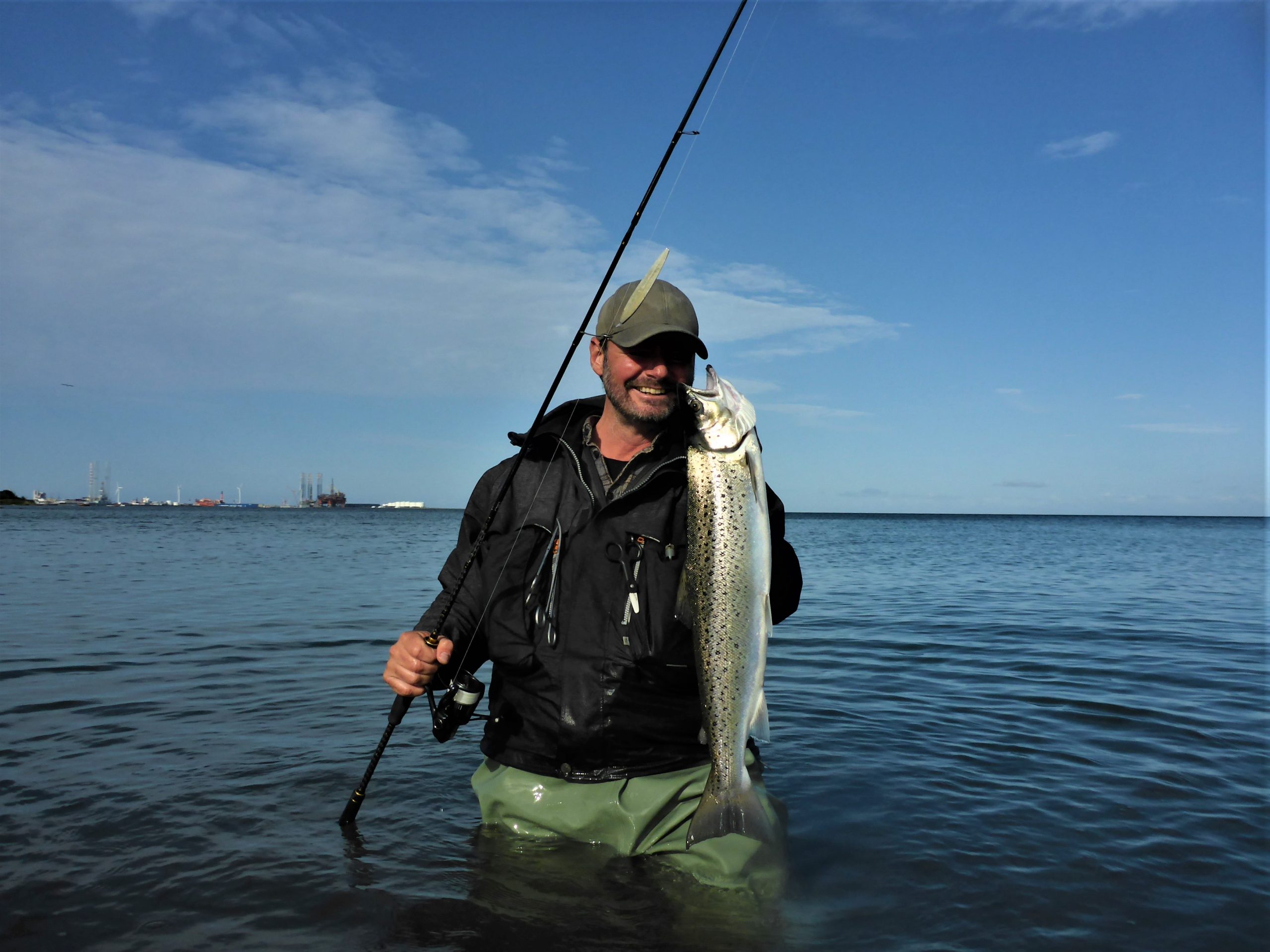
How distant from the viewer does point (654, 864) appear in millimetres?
4219

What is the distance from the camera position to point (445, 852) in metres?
4.79

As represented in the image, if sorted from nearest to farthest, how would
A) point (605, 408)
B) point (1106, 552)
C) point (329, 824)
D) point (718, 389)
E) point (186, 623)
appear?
point (718, 389)
point (605, 408)
point (329, 824)
point (186, 623)
point (1106, 552)

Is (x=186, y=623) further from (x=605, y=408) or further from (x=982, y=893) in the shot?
(x=982, y=893)

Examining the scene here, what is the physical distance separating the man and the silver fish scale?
44 cm

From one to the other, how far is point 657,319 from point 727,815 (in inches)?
87.7

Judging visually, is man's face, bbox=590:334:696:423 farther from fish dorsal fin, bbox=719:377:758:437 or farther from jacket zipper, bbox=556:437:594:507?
fish dorsal fin, bbox=719:377:758:437

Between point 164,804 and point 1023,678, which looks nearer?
point 164,804

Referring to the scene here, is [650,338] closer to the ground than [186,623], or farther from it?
farther from it

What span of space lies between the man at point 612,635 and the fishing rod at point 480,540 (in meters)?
0.09

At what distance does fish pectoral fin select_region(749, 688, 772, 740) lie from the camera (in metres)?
3.49

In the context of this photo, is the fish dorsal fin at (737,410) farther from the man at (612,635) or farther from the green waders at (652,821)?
the green waders at (652,821)

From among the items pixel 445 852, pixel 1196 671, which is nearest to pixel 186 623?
pixel 445 852

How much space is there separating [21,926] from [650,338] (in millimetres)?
3828

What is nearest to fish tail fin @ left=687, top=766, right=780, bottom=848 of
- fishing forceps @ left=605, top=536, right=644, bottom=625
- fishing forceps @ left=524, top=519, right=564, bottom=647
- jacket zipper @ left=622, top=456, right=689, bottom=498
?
fishing forceps @ left=605, top=536, right=644, bottom=625
